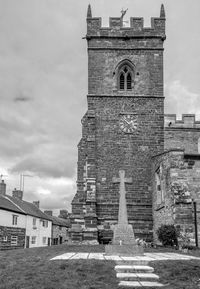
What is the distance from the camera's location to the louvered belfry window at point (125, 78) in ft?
86.4

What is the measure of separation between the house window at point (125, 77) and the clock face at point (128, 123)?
2077 millimetres

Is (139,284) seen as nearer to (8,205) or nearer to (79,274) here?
(79,274)

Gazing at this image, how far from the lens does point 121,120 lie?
25.5m

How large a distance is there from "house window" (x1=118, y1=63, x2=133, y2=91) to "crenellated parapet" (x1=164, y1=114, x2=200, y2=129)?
17.1 feet

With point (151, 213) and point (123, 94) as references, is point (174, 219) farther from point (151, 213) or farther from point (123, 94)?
point (123, 94)

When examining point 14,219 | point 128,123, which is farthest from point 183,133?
point 14,219

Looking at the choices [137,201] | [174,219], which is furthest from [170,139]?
[174,219]

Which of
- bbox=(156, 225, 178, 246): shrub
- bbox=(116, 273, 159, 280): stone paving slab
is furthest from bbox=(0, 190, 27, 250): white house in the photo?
bbox=(116, 273, 159, 280): stone paving slab

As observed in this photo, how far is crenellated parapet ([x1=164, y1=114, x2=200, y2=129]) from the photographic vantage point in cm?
2962

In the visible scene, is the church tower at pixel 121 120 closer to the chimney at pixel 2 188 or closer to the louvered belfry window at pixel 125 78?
the louvered belfry window at pixel 125 78

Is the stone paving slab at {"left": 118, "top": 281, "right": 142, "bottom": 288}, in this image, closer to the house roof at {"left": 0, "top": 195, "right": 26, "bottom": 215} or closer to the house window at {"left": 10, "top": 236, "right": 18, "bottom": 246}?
the house roof at {"left": 0, "top": 195, "right": 26, "bottom": 215}

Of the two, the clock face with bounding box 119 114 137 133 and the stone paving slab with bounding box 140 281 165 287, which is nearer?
the stone paving slab with bounding box 140 281 165 287

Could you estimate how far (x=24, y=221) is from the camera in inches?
1711

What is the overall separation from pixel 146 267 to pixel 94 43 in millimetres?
19775
